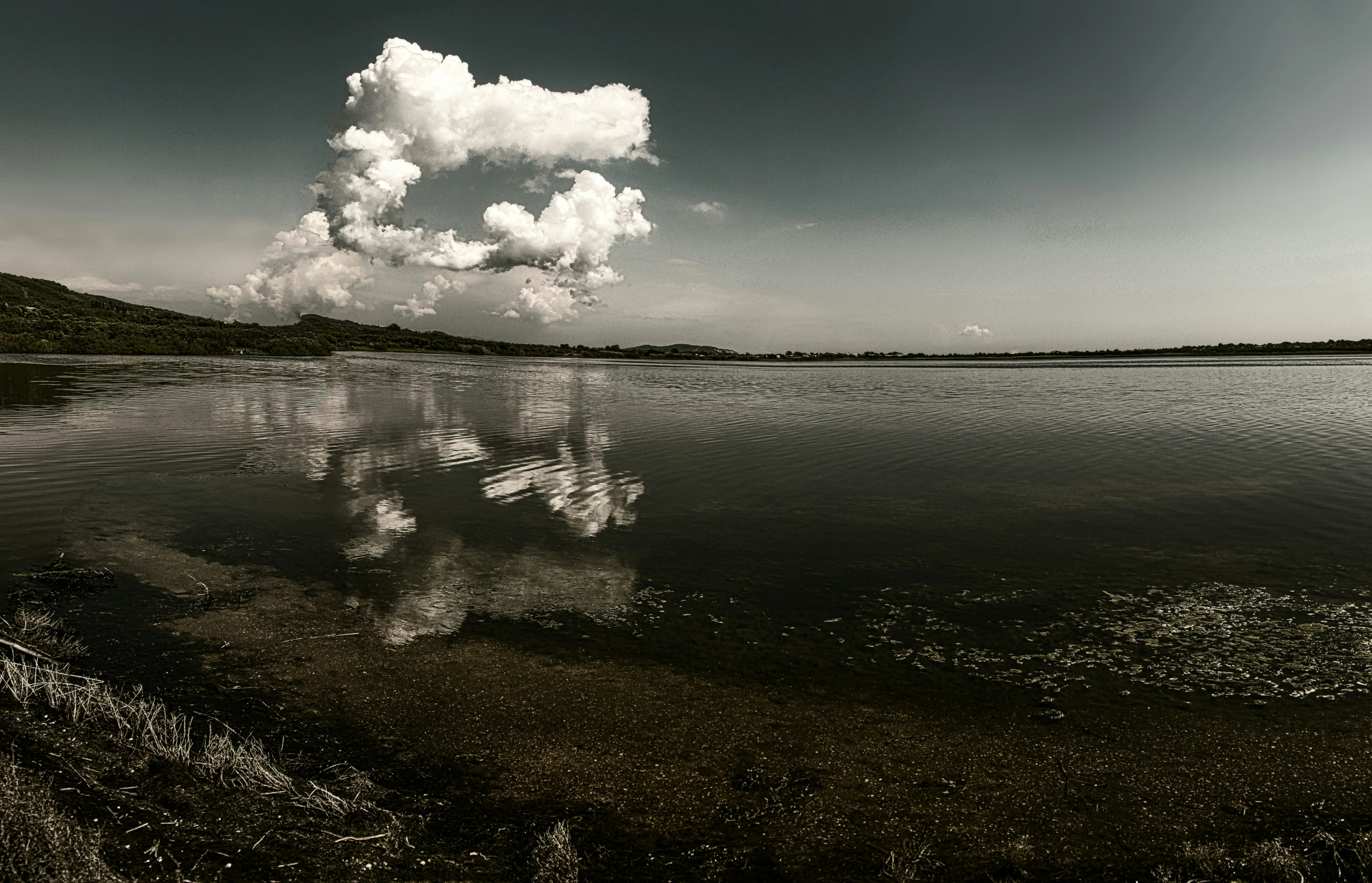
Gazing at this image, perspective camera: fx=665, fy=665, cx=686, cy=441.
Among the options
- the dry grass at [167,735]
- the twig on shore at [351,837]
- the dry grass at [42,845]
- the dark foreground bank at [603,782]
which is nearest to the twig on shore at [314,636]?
the dark foreground bank at [603,782]

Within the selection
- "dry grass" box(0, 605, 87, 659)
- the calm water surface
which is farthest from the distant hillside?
"dry grass" box(0, 605, 87, 659)

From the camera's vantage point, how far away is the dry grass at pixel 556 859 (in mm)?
4211

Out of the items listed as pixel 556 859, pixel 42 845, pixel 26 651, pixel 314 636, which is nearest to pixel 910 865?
pixel 556 859

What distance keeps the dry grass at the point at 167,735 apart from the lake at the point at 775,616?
60 centimetres

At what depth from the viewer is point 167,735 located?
5.43 meters

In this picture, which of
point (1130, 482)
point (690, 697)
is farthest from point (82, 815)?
point (1130, 482)

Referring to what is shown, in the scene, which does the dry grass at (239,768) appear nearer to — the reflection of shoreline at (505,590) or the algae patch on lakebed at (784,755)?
the algae patch on lakebed at (784,755)

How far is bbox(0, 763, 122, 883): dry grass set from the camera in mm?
3387

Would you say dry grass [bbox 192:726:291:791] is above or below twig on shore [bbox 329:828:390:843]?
above

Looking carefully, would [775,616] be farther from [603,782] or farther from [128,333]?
[128,333]

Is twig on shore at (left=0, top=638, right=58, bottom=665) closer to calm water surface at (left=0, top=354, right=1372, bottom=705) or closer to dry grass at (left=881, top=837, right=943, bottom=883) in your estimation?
calm water surface at (left=0, top=354, right=1372, bottom=705)

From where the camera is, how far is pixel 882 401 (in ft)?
131

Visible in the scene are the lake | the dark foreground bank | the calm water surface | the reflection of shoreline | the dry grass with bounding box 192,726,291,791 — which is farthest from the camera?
the reflection of shoreline

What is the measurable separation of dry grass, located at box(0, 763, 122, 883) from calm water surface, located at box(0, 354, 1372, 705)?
14.0 ft
